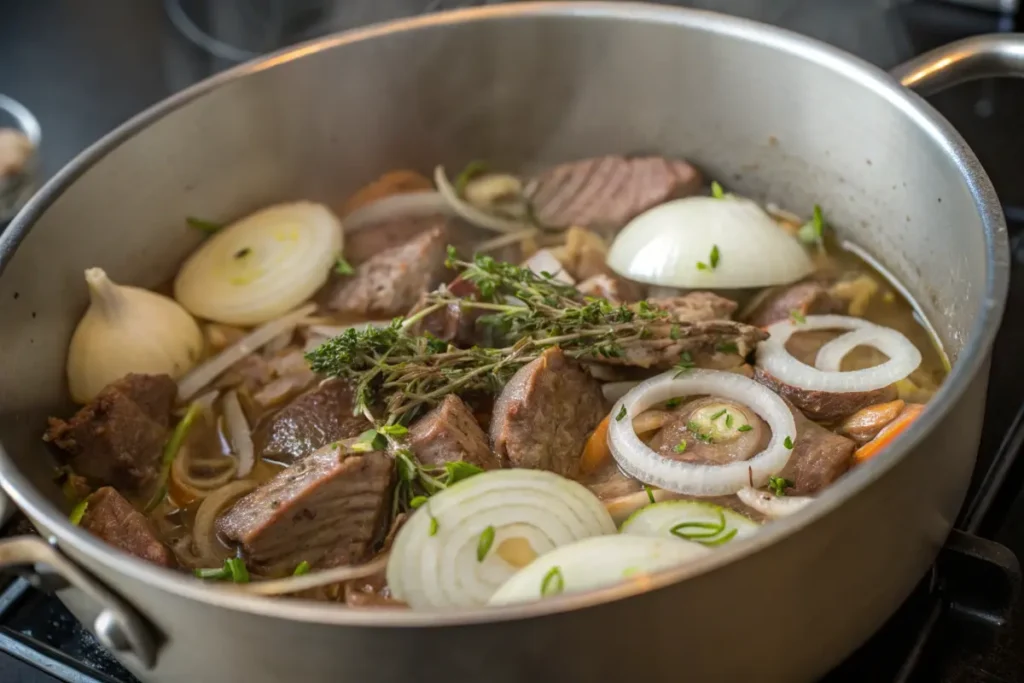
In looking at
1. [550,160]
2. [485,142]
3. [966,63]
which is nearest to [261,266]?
[485,142]

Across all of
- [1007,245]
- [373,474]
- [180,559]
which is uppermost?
[1007,245]

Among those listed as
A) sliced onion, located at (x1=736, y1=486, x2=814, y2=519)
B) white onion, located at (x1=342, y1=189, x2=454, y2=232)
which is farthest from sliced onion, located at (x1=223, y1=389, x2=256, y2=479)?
sliced onion, located at (x1=736, y1=486, x2=814, y2=519)

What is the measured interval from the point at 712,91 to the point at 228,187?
111cm

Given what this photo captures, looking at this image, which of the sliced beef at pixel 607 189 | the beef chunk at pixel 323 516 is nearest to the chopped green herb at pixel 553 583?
the beef chunk at pixel 323 516

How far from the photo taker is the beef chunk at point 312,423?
1787 millimetres

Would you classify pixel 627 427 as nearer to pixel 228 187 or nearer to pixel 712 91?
pixel 712 91

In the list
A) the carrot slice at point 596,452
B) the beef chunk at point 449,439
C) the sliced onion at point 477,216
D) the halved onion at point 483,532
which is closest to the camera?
the halved onion at point 483,532

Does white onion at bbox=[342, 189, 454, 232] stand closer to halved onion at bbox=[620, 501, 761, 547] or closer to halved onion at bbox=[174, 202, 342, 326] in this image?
halved onion at bbox=[174, 202, 342, 326]

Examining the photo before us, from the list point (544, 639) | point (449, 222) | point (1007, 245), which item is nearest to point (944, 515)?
point (1007, 245)

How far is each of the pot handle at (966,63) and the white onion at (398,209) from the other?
3.45ft

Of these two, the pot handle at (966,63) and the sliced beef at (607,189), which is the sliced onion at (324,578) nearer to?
the sliced beef at (607,189)

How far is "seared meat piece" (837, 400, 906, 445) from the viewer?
5.58ft

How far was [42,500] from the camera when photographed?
4.02ft

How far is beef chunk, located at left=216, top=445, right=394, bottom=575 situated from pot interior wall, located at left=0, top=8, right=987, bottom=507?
0.52m
